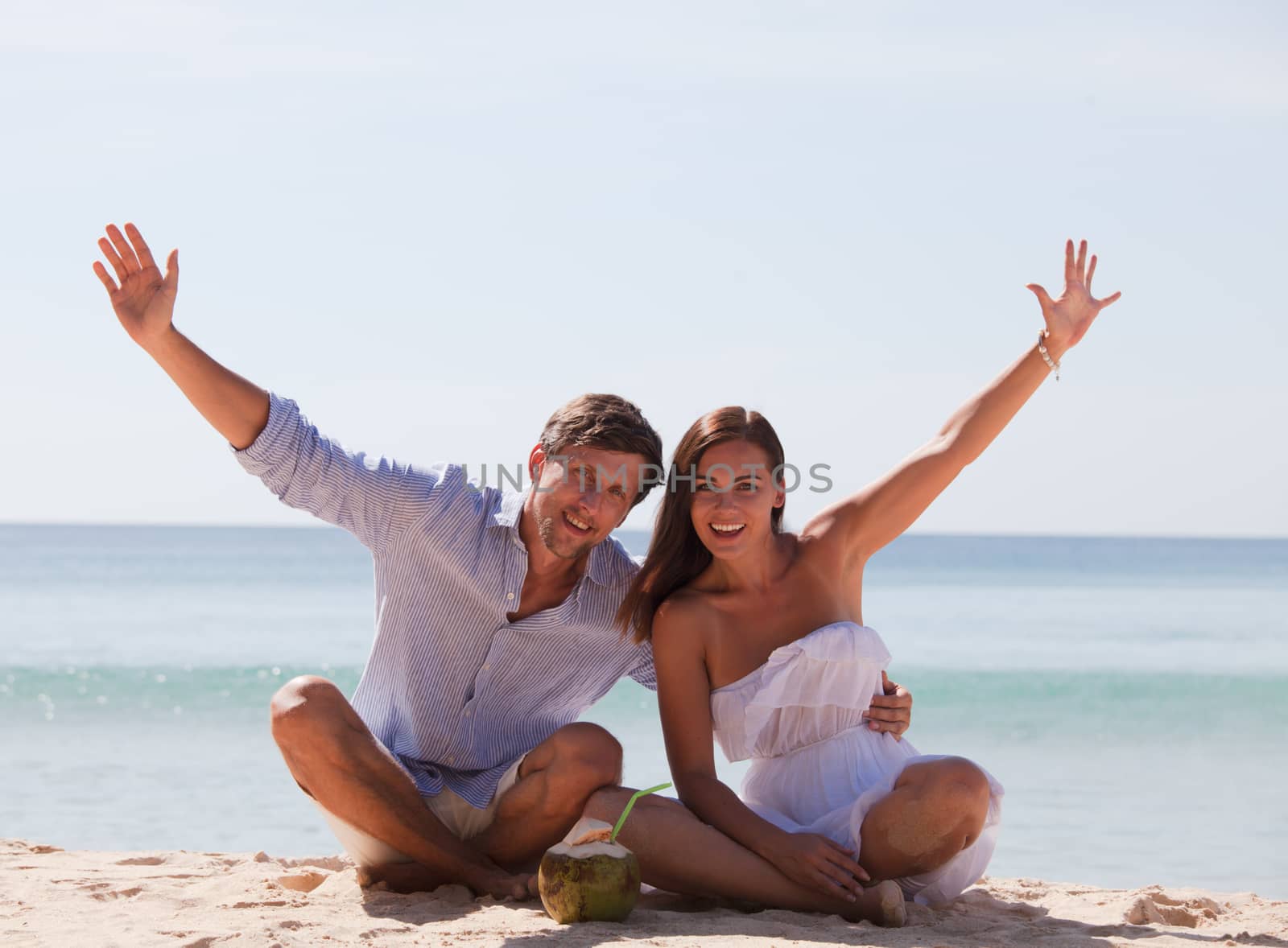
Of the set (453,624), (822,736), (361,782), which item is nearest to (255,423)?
(453,624)

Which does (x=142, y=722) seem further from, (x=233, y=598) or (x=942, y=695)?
(x=233, y=598)

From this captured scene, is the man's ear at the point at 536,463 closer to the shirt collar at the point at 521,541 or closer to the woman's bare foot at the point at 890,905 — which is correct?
the shirt collar at the point at 521,541

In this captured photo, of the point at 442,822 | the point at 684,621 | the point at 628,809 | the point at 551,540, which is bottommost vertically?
the point at 442,822

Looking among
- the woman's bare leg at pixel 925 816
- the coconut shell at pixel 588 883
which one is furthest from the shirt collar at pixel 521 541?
the woman's bare leg at pixel 925 816

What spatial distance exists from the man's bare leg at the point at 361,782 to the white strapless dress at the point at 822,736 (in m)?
0.83

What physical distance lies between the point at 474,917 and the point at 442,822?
44cm

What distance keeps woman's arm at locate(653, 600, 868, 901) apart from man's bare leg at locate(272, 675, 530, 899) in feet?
2.01

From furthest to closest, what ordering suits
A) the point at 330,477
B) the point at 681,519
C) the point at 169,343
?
1. the point at 681,519
2. the point at 330,477
3. the point at 169,343

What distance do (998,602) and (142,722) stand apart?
81.7 ft

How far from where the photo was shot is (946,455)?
161 inches

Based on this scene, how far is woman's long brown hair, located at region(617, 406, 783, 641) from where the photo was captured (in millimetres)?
4023

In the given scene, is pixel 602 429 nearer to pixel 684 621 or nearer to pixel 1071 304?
pixel 684 621

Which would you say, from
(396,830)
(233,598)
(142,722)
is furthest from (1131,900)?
(233,598)

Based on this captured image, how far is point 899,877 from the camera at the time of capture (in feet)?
12.2
